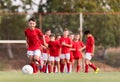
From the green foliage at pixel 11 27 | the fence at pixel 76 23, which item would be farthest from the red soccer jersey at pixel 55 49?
the green foliage at pixel 11 27

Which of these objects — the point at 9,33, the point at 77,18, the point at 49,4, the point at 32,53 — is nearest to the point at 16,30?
the point at 9,33

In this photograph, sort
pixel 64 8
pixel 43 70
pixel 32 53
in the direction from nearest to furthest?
pixel 32 53, pixel 43 70, pixel 64 8

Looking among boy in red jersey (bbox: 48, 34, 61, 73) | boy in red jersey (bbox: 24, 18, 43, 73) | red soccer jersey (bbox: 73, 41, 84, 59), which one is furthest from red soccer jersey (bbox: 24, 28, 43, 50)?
red soccer jersey (bbox: 73, 41, 84, 59)

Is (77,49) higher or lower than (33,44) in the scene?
lower

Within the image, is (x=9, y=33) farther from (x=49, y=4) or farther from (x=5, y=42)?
(x=49, y=4)

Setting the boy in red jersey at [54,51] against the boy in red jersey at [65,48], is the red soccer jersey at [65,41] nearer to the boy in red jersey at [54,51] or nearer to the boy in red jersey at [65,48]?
the boy in red jersey at [65,48]

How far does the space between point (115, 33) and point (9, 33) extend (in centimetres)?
583

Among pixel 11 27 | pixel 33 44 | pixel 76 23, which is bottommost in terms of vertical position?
pixel 11 27

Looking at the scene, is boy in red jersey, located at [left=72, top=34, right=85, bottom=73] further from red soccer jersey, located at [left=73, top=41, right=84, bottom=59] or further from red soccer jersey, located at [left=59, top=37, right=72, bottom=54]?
red soccer jersey, located at [left=59, top=37, right=72, bottom=54]

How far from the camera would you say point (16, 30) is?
34281 mm

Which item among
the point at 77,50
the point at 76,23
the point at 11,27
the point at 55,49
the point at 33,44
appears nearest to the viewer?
the point at 33,44

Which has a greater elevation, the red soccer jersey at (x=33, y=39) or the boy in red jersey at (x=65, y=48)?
the red soccer jersey at (x=33, y=39)

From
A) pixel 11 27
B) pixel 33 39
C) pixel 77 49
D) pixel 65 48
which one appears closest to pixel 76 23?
pixel 11 27

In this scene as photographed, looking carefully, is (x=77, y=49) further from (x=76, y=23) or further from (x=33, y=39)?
(x=33, y=39)
